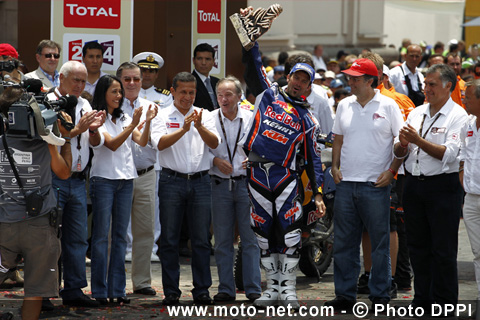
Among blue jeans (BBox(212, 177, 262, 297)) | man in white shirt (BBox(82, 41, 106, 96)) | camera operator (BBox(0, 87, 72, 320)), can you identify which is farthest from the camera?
man in white shirt (BBox(82, 41, 106, 96))

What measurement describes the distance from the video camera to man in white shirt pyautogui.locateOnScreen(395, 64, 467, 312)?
9.76 feet

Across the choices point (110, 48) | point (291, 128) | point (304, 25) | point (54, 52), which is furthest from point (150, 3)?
point (304, 25)

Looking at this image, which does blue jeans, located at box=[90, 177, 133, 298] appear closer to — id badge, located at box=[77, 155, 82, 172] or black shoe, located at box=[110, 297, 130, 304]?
black shoe, located at box=[110, 297, 130, 304]

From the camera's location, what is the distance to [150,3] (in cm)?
1106

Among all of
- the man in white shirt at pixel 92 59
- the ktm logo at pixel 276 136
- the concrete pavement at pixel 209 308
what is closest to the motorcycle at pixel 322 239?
the concrete pavement at pixel 209 308

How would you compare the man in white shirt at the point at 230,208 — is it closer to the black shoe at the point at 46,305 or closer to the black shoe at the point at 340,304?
the black shoe at the point at 340,304

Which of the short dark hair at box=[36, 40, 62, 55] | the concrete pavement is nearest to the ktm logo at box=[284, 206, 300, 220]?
the concrete pavement

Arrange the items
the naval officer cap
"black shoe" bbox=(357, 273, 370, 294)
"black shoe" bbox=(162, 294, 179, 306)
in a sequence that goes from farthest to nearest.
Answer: the naval officer cap
"black shoe" bbox=(357, 273, 370, 294)
"black shoe" bbox=(162, 294, 179, 306)

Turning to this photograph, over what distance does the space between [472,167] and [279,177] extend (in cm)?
173

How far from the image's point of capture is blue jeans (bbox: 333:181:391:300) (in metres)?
8.22

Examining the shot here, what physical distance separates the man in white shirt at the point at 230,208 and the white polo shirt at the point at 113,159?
839 mm

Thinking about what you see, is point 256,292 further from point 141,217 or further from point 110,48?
point 110,48

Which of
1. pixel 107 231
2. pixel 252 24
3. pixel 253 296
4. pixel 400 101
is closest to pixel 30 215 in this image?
pixel 107 231

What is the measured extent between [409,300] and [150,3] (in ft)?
15.8
